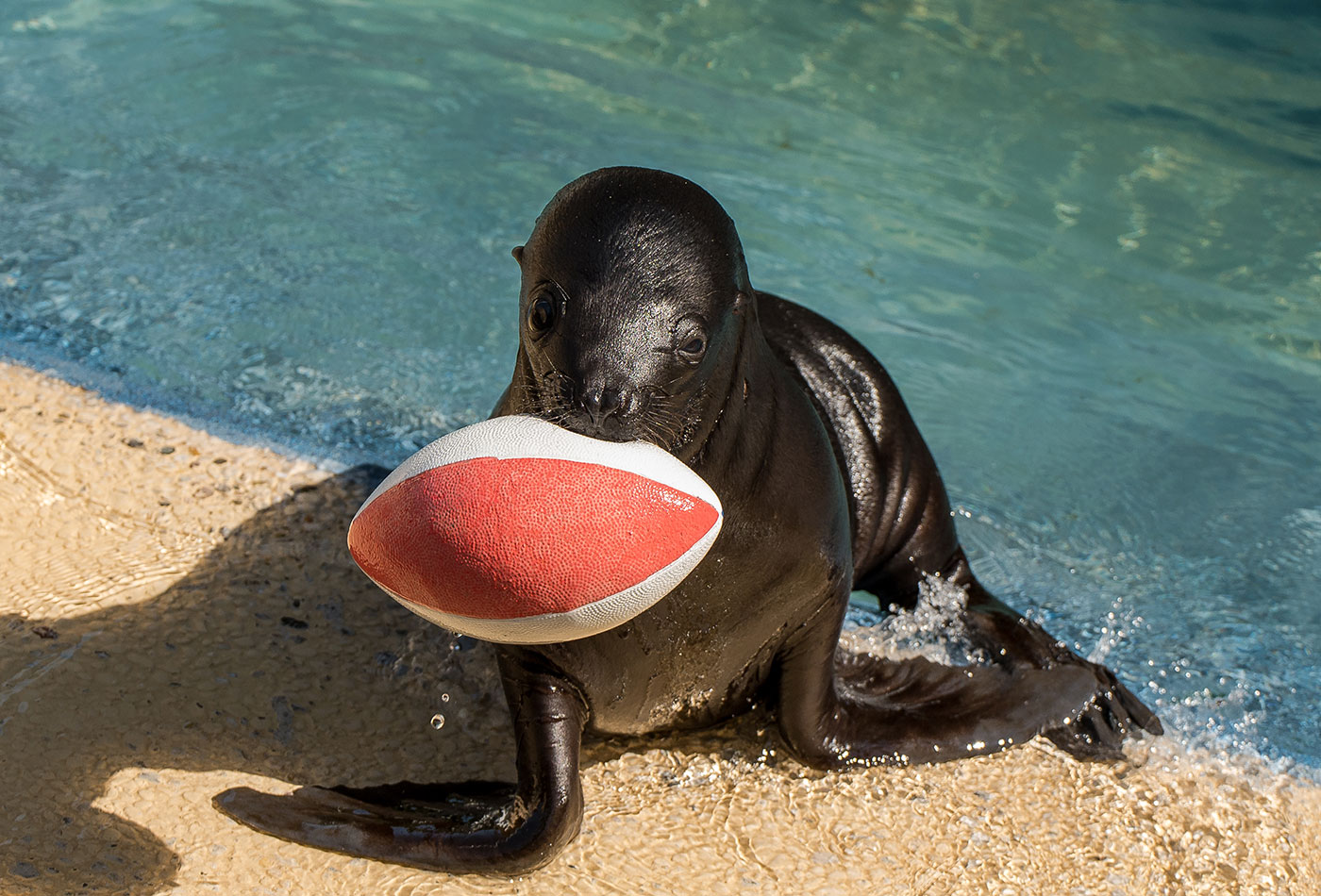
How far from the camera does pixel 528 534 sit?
7.50ft

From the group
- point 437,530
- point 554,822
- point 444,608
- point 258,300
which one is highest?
point 437,530

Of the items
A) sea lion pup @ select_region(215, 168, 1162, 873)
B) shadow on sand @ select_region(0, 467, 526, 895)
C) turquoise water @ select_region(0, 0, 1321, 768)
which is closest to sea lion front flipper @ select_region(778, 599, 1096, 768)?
sea lion pup @ select_region(215, 168, 1162, 873)

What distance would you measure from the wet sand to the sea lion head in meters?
0.93

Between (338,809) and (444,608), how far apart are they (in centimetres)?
77

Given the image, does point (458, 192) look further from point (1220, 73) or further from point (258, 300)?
point (1220, 73)

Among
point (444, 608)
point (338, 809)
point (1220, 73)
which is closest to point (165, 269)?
point (338, 809)

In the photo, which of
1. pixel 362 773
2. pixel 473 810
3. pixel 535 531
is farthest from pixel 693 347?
pixel 362 773

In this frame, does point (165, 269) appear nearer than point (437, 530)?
No

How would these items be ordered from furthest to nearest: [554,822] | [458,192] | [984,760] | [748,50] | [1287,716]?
[748,50] < [458,192] < [1287,716] < [984,760] < [554,822]

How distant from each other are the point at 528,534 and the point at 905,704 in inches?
62.9

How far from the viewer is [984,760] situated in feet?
11.2

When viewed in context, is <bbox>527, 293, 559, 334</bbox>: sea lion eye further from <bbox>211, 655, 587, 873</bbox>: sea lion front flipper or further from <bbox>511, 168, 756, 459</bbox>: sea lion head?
<bbox>211, 655, 587, 873</bbox>: sea lion front flipper

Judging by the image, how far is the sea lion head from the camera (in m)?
2.45

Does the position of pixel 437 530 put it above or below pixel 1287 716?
above
